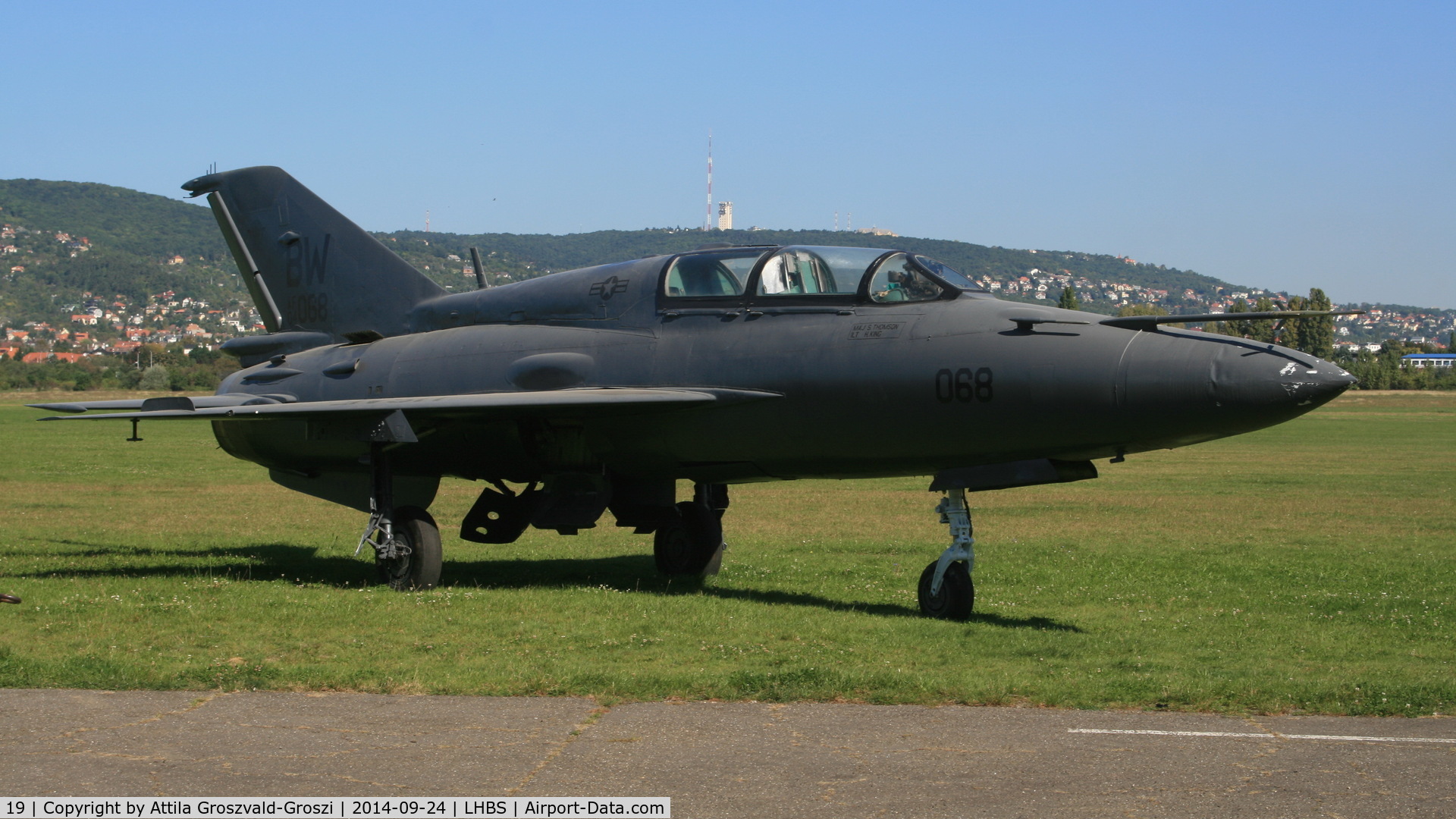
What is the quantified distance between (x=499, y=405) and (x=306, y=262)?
6.42 m

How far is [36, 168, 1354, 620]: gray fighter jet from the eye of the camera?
10.1 metres

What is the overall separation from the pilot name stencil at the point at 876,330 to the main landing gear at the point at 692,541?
380 cm

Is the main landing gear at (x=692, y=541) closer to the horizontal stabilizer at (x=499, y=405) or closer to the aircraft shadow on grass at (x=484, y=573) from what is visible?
the aircraft shadow on grass at (x=484, y=573)

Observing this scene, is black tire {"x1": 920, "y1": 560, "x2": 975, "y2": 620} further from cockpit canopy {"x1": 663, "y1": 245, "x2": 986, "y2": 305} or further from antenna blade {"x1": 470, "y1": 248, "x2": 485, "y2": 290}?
antenna blade {"x1": 470, "y1": 248, "x2": 485, "y2": 290}

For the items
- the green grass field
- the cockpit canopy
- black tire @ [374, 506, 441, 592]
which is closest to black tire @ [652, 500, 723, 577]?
the green grass field

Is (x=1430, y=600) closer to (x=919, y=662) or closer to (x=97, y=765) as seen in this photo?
(x=919, y=662)

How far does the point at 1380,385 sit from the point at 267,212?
5179 inches

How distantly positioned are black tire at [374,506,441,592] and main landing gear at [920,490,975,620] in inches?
194

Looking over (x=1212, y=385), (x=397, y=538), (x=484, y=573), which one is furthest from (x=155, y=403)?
(x=1212, y=385)

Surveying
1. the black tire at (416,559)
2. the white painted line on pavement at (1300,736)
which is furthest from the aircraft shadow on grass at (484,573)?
the white painted line on pavement at (1300,736)

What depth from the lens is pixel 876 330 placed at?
1134cm

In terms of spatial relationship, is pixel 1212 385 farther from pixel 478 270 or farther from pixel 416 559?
pixel 478 270

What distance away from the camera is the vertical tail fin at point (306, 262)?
16.6 m

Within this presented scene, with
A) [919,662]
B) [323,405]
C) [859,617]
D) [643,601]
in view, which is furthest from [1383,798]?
[323,405]
